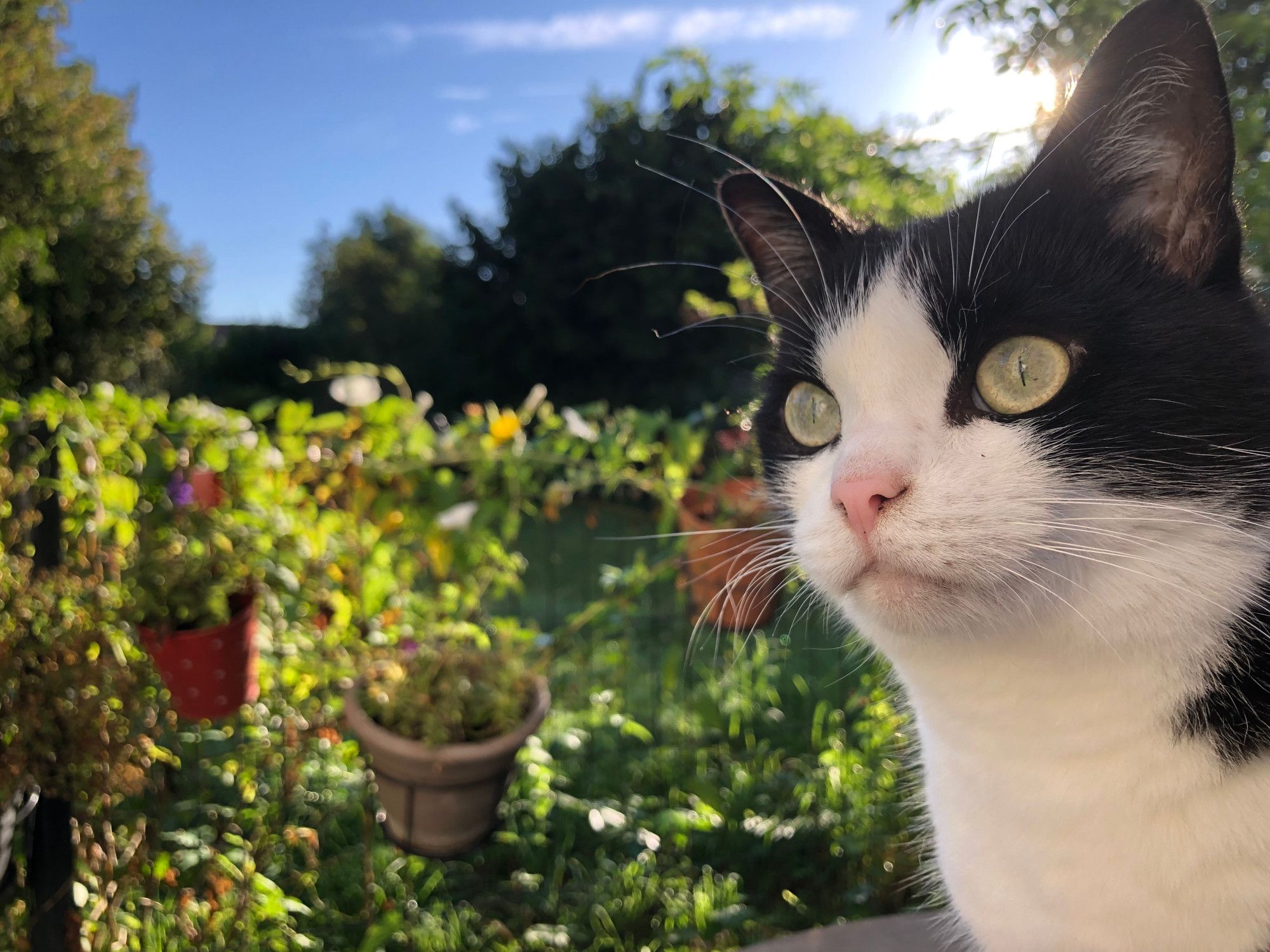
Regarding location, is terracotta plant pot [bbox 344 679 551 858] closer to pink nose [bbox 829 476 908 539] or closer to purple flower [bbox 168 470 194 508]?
purple flower [bbox 168 470 194 508]

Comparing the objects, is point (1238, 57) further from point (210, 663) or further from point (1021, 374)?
point (210, 663)

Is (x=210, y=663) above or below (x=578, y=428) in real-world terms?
below

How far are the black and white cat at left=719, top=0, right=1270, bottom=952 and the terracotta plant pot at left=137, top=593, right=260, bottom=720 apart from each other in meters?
1.37

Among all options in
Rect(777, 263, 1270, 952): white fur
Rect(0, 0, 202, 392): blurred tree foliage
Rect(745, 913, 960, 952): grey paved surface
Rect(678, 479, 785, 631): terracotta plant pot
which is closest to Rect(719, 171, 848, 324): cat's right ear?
Rect(777, 263, 1270, 952): white fur

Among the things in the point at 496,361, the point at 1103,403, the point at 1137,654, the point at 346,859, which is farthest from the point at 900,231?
the point at 496,361

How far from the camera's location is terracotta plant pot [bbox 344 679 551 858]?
1429 millimetres

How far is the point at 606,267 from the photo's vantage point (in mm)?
6574

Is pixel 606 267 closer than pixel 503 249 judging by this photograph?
Yes

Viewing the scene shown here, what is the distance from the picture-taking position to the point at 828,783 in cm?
186

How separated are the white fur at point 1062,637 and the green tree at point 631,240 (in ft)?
1.61

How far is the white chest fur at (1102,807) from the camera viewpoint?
485 mm

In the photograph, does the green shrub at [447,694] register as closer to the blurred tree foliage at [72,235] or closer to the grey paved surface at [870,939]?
the grey paved surface at [870,939]

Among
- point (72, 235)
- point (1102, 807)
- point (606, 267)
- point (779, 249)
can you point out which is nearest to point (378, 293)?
point (72, 235)

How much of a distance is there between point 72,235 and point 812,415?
12.7 metres
